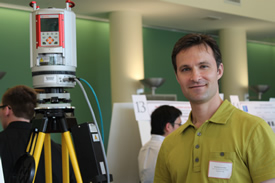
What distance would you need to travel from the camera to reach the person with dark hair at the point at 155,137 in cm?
357

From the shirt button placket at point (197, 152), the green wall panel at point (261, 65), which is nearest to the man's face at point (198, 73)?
the shirt button placket at point (197, 152)

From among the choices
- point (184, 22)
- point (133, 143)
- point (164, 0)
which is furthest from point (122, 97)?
point (133, 143)

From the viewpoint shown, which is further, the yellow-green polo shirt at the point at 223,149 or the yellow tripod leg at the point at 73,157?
the yellow tripod leg at the point at 73,157

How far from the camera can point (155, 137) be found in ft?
12.0

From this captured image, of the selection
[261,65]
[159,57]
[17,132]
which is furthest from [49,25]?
[261,65]

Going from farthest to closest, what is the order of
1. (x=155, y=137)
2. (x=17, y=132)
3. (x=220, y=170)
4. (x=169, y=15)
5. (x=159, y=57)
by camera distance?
(x=159, y=57) < (x=169, y=15) < (x=155, y=137) < (x=17, y=132) < (x=220, y=170)

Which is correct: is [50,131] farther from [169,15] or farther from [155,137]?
[169,15]

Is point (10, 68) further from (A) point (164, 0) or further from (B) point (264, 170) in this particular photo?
(B) point (264, 170)

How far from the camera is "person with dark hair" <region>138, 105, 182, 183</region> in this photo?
141 inches

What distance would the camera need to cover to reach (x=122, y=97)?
7066 millimetres

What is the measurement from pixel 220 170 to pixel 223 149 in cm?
8

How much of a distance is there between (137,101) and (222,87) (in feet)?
16.3

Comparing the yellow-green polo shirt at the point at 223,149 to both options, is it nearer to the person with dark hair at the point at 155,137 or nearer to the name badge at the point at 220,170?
the name badge at the point at 220,170

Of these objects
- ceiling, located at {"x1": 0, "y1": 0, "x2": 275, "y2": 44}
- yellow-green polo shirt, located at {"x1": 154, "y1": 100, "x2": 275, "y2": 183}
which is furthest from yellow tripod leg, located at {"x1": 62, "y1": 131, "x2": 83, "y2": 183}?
ceiling, located at {"x1": 0, "y1": 0, "x2": 275, "y2": 44}
